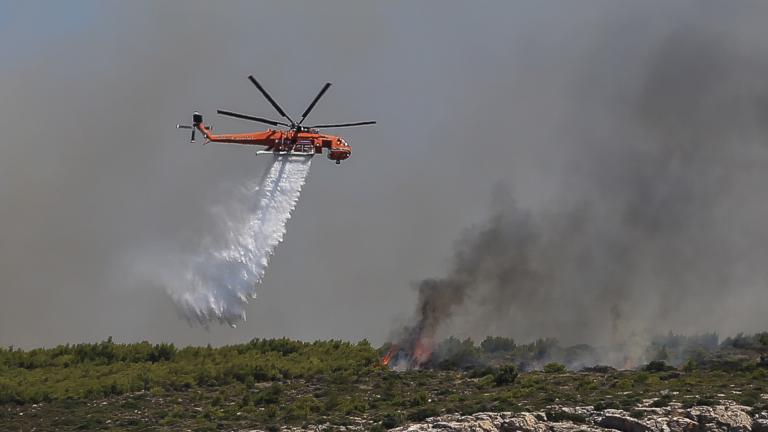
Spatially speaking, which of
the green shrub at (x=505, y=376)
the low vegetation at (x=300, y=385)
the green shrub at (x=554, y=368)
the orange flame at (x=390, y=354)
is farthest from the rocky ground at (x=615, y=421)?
the orange flame at (x=390, y=354)

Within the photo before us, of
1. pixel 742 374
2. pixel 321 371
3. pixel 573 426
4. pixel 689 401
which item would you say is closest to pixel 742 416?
pixel 689 401

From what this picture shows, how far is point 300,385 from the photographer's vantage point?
8944cm

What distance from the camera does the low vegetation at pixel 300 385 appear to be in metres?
77.9

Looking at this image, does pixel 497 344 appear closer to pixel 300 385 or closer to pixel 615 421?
pixel 300 385

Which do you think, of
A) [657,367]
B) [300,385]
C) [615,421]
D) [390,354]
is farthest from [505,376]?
[390,354]

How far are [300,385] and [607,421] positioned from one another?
23022 mm

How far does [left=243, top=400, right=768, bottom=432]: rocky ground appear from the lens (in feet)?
234

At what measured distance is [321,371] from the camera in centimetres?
9381

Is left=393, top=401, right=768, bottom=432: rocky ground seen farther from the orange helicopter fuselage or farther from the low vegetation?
the orange helicopter fuselage

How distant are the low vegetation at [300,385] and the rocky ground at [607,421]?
4.72ft

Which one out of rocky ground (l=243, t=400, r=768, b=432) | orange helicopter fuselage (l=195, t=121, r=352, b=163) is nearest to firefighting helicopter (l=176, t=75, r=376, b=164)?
orange helicopter fuselage (l=195, t=121, r=352, b=163)

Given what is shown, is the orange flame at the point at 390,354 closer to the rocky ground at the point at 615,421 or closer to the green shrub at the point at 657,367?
the green shrub at the point at 657,367

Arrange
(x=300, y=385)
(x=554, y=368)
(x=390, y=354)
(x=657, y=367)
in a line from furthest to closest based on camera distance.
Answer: (x=390, y=354) → (x=554, y=368) → (x=657, y=367) → (x=300, y=385)

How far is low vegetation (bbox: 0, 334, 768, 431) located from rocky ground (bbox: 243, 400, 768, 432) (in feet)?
4.72
